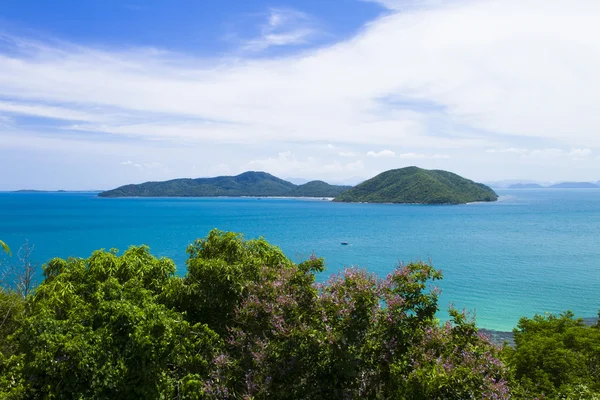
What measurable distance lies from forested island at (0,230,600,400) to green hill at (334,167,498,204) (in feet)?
508

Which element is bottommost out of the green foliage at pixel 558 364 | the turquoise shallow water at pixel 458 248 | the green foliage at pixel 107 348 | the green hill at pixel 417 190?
the turquoise shallow water at pixel 458 248

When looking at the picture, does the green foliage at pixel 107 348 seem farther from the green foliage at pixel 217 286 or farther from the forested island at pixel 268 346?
the green foliage at pixel 217 286

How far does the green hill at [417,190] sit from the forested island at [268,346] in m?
155

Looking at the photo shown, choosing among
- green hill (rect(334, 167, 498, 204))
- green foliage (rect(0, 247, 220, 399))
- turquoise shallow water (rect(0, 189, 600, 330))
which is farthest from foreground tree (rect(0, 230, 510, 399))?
green hill (rect(334, 167, 498, 204))

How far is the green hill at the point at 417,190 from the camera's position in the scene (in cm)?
16138

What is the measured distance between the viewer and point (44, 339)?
828 centimetres

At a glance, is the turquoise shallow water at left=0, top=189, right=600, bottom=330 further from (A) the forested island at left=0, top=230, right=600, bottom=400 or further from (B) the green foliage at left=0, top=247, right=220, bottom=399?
(B) the green foliage at left=0, top=247, right=220, bottom=399

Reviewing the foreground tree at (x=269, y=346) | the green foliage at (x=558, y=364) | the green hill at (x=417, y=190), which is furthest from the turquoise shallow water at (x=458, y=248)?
the green hill at (x=417, y=190)

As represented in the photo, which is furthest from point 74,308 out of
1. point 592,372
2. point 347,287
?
point 592,372

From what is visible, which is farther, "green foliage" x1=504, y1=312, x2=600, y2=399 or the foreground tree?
"green foliage" x1=504, y1=312, x2=600, y2=399

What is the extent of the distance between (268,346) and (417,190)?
167m

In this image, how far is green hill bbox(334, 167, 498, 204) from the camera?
16138 cm

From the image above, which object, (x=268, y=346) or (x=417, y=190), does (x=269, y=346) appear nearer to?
(x=268, y=346)

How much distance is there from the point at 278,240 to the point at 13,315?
174 feet
